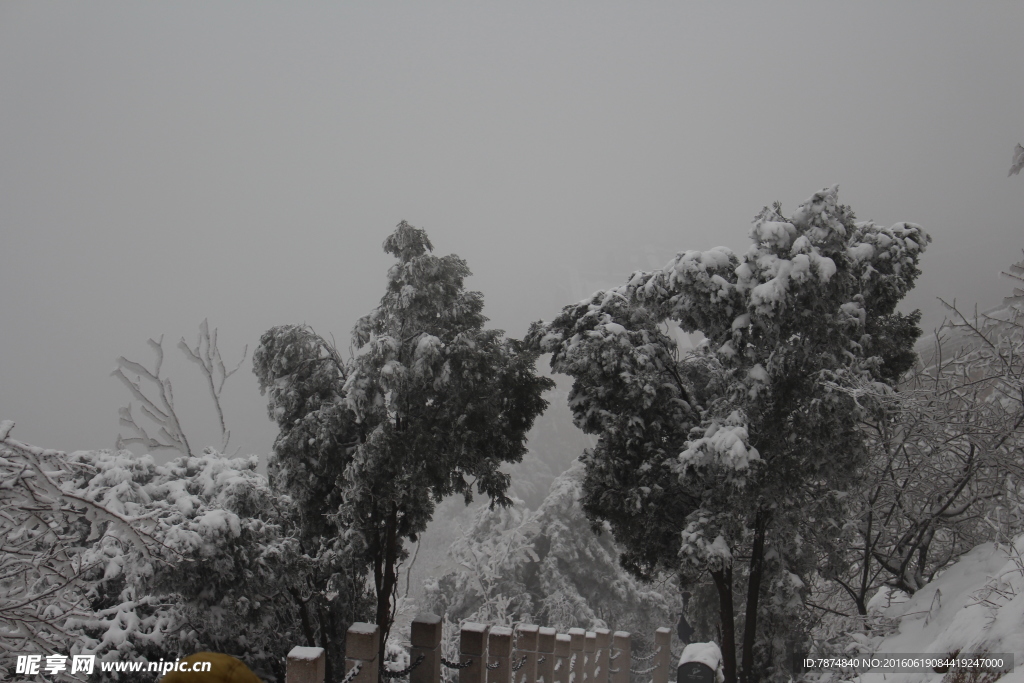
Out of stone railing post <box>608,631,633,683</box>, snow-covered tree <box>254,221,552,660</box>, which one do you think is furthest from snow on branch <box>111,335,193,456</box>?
stone railing post <box>608,631,633,683</box>

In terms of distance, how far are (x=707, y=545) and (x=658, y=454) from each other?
1408 mm

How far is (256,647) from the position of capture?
714 centimetres

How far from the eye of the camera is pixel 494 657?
5.83 meters

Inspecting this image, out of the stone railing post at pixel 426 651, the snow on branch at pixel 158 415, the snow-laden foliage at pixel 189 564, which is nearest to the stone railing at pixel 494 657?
the stone railing post at pixel 426 651

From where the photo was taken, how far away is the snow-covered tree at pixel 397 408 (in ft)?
27.1

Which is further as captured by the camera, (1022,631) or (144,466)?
(144,466)

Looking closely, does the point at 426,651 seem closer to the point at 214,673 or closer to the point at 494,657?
the point at 494,657

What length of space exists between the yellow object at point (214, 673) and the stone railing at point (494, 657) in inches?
87.2

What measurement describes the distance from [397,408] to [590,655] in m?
4.06

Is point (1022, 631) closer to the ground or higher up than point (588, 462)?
closer to the ground

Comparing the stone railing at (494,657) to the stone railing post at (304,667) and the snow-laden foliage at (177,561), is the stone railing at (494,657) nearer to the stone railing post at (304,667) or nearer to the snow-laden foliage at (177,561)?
the stone railing post at (304,667)

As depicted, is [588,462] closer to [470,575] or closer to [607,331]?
[607,331]

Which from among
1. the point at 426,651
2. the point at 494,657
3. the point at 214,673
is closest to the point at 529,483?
the point at 494,657

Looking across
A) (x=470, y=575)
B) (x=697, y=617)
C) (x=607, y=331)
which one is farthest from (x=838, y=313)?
(x=470, y=575)
